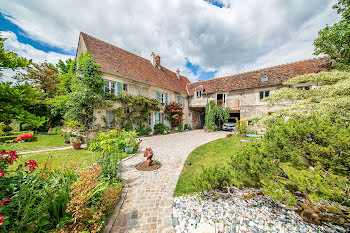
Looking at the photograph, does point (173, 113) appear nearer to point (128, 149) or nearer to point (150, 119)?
point (150, 119)

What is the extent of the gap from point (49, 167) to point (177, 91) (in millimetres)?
14190

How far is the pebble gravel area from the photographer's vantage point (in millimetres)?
2246

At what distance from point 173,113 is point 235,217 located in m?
12.7

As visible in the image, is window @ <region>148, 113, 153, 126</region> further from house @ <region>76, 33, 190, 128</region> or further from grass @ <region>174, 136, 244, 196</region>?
grass @ <region>174, 136, 244, 196</region>

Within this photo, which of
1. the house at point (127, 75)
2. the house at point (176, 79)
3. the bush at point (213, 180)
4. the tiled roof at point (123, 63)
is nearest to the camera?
the bush at point (213, 180)

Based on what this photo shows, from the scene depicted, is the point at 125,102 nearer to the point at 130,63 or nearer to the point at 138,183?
the point at 130,63

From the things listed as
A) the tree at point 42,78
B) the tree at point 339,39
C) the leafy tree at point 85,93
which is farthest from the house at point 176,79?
the tree at point 42,78

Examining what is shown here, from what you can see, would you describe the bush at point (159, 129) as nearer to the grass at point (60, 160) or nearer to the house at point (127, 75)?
the house at point (127, 75)

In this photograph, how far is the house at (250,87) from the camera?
11.7 metres

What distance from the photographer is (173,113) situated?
14891 mm

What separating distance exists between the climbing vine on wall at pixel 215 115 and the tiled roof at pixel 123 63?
202 inches

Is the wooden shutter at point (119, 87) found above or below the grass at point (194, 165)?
above

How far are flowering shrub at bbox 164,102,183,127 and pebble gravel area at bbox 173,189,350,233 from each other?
38.3 ft

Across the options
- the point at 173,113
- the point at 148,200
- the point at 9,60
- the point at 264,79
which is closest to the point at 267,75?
the point at 264,79
